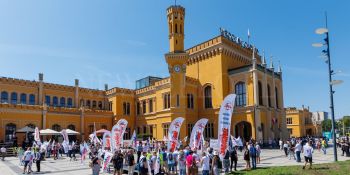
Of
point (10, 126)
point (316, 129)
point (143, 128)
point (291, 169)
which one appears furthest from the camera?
point (316, 129)

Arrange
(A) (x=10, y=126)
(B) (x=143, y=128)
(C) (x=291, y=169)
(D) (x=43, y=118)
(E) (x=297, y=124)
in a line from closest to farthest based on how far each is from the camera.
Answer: (C) (x=291, y=169), (A) (x=10, y=126), (D) (x=43, y=118), (B) (x=143, y=128), (E) (x=297, y=124)

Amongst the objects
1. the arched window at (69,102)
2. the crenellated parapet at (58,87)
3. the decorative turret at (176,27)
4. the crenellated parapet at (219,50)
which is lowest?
the arched window at (69,102)

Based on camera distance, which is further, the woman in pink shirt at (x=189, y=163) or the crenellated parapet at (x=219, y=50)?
the crenellated parapet at (x=219, y=50)

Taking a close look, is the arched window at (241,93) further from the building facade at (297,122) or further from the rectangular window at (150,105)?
the building facade at (297,122)

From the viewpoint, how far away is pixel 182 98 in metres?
44.3

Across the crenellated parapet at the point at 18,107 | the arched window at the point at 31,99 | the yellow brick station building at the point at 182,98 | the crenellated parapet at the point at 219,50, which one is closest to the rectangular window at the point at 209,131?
the yellow brick station building at the point at 182,98

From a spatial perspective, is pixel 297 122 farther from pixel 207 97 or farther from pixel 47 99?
pixel 47 99

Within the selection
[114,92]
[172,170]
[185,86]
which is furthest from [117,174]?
[114,92]

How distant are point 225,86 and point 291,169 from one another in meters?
28.2

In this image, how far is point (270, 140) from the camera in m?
43.3

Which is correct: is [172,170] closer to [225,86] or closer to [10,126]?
[225,86]

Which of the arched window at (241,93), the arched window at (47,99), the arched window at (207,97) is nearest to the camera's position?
the arched window at (241,93)

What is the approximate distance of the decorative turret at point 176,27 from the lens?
45219 millimetres

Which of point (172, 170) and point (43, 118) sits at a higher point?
point (43, 118)
